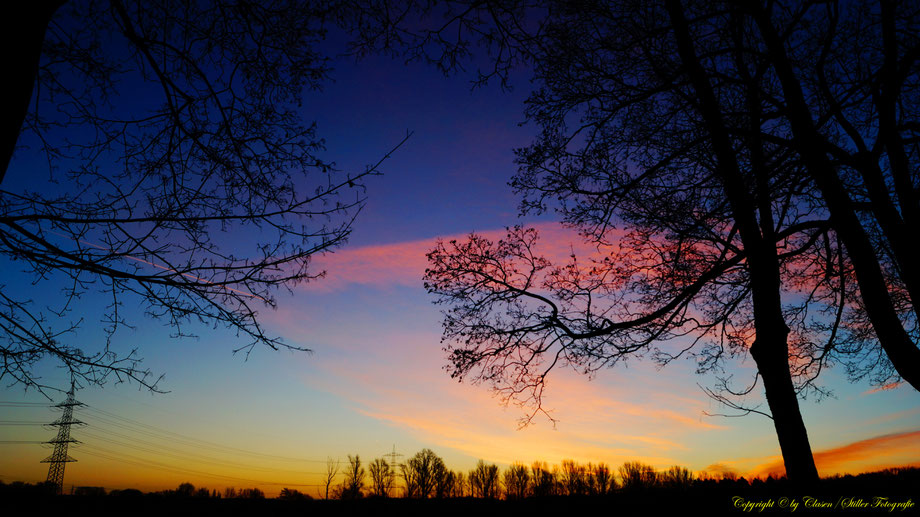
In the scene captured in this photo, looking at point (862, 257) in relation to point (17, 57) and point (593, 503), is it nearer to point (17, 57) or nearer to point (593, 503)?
point (593, 503)

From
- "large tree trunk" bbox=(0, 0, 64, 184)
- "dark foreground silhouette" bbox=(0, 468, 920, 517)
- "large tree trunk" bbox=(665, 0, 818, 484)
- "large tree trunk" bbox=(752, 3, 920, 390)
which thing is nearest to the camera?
"large tree trunk" bbox=(0, 0, 64, 184)

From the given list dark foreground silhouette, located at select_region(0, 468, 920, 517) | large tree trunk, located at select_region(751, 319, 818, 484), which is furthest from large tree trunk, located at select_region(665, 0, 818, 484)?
dark foreground silhouette, located at select_region(0, 468, 920, 517)

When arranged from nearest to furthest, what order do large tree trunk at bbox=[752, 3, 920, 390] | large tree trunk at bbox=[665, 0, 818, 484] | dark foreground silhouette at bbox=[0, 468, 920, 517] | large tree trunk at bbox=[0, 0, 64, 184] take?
1. large tree trunk at bbox=[0, 0, 64, 184]
2. dark foreground silhouette at bbox=[0, 468, 920, 517]
3. large tree trunk at bbox=[752, 3, 920, 390]
4. large tree trunk at bbox=[665, 0, 818, 484]

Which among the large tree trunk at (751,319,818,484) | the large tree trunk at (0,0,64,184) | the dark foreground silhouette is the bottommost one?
the dark foreground silhouette

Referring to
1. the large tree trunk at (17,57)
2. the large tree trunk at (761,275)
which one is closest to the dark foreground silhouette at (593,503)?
the large tree trunk at (761,275)

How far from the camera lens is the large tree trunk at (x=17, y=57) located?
8.39 ft

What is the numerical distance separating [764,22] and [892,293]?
6.99m

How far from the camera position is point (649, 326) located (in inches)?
336

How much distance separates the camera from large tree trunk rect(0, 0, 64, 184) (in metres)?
2.56

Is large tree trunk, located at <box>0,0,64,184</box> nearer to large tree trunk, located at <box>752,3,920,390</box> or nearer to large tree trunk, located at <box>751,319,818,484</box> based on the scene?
large tree trunk, located at <box>752,3,920,390</box>

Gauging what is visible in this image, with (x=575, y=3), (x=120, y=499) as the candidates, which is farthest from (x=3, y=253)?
(x=575, y=3)

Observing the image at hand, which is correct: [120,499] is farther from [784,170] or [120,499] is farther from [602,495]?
[784,170]

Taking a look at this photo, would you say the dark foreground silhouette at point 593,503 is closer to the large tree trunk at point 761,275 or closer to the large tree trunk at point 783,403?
the large tree trunk at point 783,403

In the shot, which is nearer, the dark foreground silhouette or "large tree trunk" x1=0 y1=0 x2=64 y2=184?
"large tree trunk" x1=0 y1=0 x2=64 y2=184
